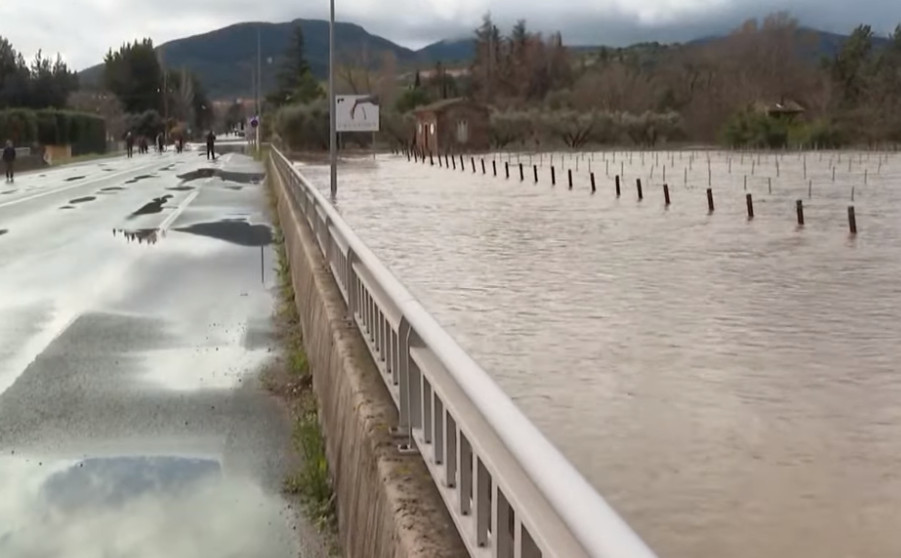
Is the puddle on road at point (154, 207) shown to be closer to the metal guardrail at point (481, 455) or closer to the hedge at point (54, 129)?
the metal guardrail at point (481, 455)

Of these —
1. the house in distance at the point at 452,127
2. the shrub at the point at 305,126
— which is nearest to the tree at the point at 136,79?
the shrub at the point at 305,126

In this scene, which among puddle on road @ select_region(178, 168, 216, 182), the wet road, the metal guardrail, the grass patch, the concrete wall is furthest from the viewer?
puddle on road @ select_region(178, 168, 216, 182)

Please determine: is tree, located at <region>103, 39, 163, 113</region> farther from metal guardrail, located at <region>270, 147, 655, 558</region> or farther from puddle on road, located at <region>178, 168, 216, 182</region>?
metal guardrail, located at <region>270, 147, 655, 558</region>

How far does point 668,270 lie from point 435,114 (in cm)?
5420

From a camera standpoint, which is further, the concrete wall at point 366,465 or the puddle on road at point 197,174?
the puddle on road at point 197,174

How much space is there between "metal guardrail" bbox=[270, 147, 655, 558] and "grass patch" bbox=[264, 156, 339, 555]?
2.57 ft

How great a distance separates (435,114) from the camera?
222 ft

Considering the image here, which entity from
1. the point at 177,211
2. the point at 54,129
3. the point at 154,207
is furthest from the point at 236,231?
the point at 54,129

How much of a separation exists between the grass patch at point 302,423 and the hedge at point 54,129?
5868 cm

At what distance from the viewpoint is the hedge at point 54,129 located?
221ft

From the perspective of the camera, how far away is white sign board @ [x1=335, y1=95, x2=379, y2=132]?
122ft

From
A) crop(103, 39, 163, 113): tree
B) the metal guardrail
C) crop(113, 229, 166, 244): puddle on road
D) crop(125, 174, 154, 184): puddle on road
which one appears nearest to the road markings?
crop(113, 229, 166, 244): puddle on road

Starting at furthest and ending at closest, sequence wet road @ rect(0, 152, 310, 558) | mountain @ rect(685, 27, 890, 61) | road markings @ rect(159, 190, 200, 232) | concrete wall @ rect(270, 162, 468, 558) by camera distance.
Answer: mountain @ rect(685, 27, 890, 61), road markings @ rect(159, 190, 200, 232), wet road @ rect(0, 152, 310, 558), concrete wall @ rect(270, 162, 468, 558)

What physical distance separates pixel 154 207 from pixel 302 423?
20917 mm
